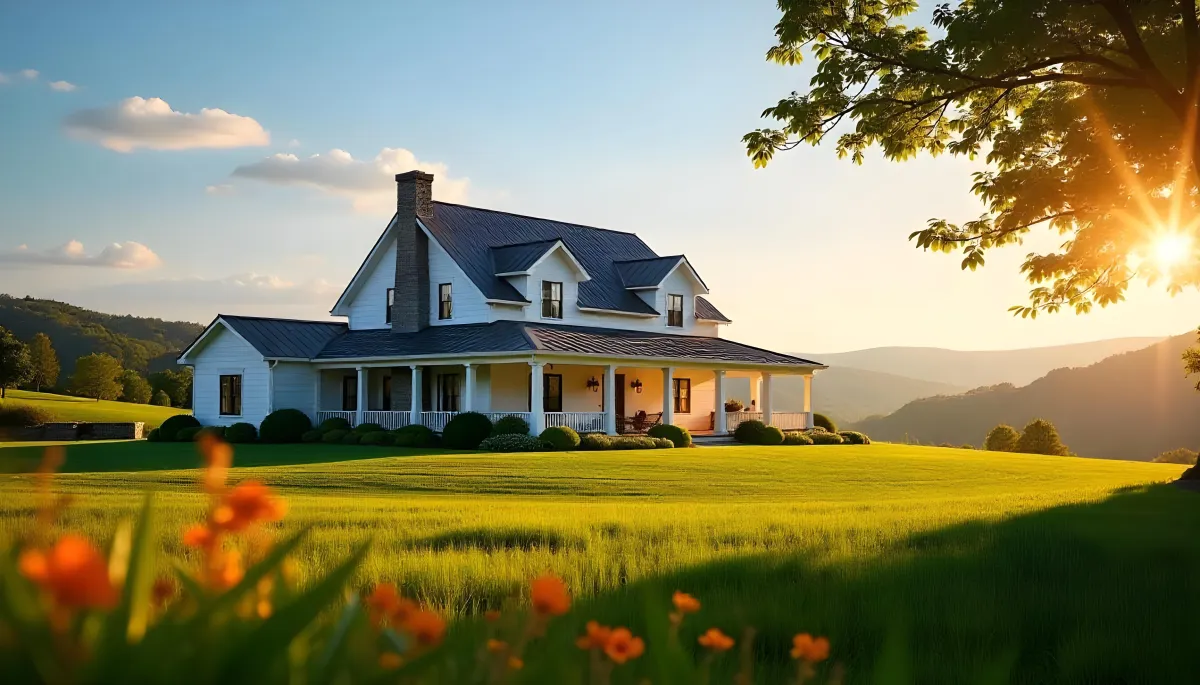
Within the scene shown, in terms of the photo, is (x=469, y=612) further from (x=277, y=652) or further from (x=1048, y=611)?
(x=277, y=652)

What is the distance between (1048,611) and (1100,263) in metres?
17.7

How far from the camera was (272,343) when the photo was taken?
44.0m

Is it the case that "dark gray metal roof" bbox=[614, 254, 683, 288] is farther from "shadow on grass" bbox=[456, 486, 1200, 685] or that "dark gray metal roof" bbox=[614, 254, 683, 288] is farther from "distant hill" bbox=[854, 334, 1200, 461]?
"distant hill" bbox=[854, 334, 1200, 461]

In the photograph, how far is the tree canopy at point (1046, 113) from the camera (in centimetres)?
1658

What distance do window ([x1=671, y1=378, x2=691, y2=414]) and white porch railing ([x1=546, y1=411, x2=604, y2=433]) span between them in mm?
9140

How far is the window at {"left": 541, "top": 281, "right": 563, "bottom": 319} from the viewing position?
4369 cm

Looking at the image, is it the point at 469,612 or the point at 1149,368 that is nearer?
the point at 469,612

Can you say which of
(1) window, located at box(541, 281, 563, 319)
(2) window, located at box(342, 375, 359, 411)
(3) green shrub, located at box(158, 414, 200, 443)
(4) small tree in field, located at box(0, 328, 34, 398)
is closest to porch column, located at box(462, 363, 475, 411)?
(1) window, located at box(541, 281, 563, 319)

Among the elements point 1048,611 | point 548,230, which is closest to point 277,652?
point 1048,611

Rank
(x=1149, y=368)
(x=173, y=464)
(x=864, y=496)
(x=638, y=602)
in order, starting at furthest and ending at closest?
(x=1149, y=368), (x=173, y=464), (x=864, y=496), (x=638, y=602)

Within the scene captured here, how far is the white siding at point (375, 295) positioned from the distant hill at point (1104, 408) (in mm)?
87178

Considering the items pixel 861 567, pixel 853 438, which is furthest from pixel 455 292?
pixel 861 567

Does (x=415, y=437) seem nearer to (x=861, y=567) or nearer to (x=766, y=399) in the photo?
(x=766, y=399)

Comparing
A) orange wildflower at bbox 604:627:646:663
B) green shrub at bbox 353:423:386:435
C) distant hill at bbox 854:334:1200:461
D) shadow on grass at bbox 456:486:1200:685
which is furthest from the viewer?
distant hill at bbox 854:334:1200:461
